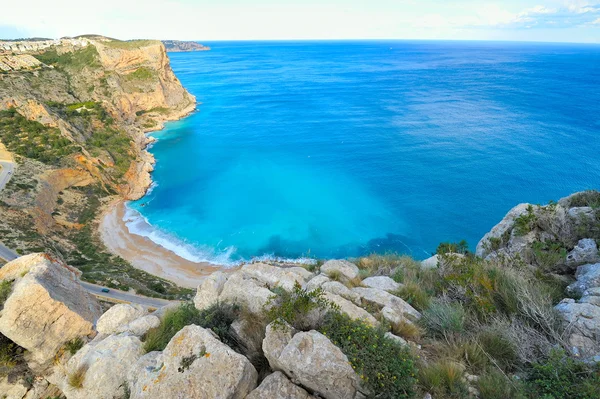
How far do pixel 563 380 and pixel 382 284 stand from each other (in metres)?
5.12

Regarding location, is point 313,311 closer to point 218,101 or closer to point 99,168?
point 99,168

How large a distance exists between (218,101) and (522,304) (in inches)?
3706

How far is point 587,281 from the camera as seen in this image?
26.4 feet

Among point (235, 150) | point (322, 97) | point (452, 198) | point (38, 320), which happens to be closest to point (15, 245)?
point (38, 320)

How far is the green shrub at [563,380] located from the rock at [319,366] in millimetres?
2933

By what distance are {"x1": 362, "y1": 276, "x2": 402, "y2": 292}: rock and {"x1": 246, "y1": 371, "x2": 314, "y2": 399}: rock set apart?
16.4 ft

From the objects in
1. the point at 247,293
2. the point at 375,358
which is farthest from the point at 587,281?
the point at 247,293

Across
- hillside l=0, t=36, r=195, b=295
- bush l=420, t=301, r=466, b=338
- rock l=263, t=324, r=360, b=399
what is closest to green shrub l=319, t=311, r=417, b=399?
rock l=263, t=324, r=360, b=399

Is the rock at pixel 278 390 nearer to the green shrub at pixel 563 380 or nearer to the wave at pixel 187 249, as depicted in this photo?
the green shrub at pixel 563 380

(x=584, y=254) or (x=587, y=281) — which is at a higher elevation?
(x=587, y=281)

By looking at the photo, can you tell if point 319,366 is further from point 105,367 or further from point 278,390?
point 105,367

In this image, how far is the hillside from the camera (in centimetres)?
2964

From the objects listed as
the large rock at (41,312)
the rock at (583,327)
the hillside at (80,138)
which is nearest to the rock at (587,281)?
the rock at (583,327)

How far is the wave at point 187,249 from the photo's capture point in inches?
1297
